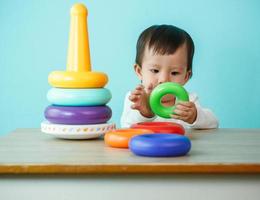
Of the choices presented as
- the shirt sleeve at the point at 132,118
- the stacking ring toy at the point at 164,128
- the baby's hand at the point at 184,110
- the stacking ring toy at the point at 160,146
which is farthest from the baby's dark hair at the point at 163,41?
the stacking ring toy at the point at 160,146

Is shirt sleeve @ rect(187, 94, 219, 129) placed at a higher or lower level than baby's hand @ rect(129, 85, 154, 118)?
lower

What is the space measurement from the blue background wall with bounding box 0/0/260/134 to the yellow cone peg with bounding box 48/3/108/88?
0.81 meters

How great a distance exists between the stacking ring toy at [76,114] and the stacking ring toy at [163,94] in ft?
0.41

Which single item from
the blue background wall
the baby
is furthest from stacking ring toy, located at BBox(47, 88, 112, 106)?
the blue background wall

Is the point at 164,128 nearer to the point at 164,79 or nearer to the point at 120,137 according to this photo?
the point at 120,137

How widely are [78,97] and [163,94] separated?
0.62ft

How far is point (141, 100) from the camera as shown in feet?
3.45

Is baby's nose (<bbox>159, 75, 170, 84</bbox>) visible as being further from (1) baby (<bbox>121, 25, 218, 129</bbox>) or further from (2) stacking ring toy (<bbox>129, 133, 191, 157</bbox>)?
(2) stacking ring toy (<bbox>129, 133, 191, 157</bbox>)

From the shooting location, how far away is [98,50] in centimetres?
179

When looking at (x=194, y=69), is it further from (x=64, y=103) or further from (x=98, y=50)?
(x=64, y=103)

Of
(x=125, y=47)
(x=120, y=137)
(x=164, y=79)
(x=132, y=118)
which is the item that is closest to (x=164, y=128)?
(x=120, y=137)

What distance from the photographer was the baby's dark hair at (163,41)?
1.35 meters

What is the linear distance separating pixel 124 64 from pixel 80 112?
91 centimetres

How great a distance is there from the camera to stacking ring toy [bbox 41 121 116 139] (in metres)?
0.90
